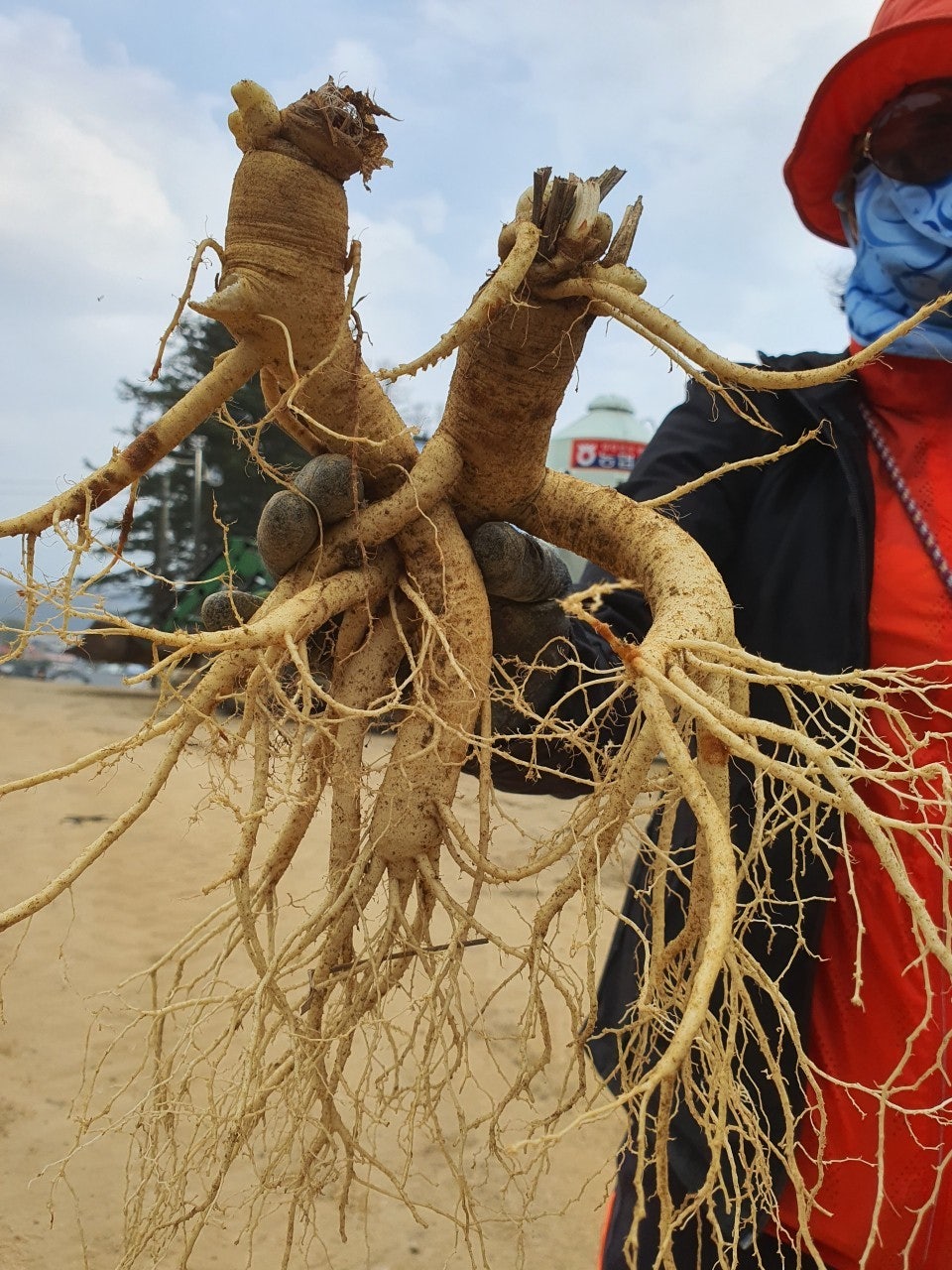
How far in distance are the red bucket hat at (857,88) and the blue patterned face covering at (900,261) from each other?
0.10 m

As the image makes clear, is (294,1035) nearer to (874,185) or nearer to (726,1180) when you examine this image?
(726,1180)

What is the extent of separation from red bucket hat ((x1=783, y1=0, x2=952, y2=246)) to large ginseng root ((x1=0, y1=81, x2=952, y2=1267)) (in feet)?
1.83

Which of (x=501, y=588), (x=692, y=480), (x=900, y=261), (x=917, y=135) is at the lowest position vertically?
(x=501, y=588)

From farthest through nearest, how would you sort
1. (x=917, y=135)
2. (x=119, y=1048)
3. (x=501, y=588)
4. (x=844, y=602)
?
(x=119, y=1048) < (x=501, y=588) < (x=917, y=135) < (x=844, y=602)

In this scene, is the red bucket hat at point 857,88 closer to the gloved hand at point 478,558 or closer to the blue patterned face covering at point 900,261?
the blue patterned face covering at point 900,261

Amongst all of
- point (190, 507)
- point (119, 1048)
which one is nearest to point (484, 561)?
point (119, 1048)

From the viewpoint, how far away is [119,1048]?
279 cm

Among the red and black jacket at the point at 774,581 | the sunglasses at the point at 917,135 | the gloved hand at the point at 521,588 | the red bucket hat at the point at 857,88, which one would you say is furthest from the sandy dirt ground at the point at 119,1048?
the red bucket hat at the point at 857,88

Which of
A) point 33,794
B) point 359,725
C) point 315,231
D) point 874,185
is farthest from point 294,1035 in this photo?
point 33,794

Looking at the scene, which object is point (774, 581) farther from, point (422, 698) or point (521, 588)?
point (422, 698)

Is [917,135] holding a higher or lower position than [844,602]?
higher

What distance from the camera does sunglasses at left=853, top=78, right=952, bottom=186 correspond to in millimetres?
1310

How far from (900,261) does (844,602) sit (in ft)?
1.93

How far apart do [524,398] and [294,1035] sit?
1014 mm
